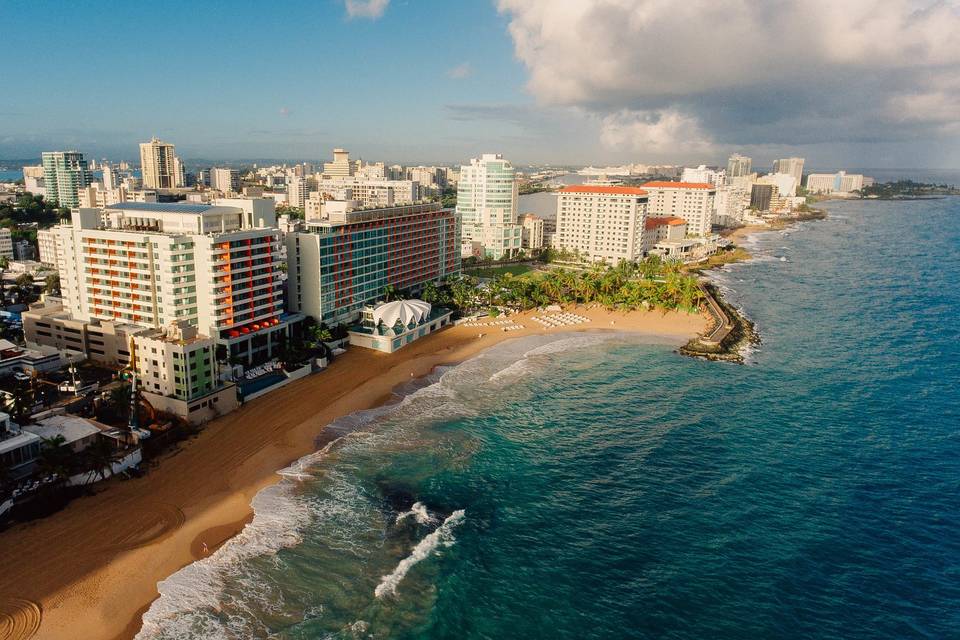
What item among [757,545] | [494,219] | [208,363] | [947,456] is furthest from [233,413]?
[494,219]

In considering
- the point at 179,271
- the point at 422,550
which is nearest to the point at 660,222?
the point at 179,271

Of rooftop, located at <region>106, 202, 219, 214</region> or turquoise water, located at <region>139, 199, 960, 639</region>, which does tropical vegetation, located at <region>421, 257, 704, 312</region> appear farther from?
rooftop, located at <region>106, 202, 219, 214</region>

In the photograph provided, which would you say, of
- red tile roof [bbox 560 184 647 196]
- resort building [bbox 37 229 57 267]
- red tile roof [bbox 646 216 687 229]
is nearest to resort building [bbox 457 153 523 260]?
red tile roof [bbox 560 184 647 196]

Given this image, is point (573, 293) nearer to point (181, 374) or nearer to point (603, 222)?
point (603, 222)

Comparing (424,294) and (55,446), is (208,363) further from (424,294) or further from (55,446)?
(424,294)

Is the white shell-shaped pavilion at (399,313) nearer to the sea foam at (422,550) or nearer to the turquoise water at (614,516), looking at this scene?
the turquoise water at (614,516)
